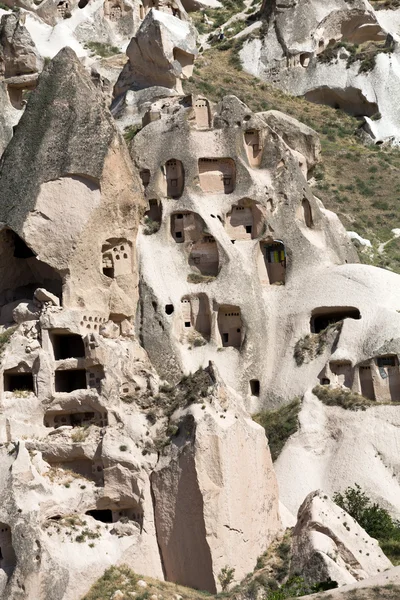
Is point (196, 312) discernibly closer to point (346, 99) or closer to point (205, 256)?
point (205, 256)

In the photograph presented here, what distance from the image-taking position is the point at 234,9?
3568 inches

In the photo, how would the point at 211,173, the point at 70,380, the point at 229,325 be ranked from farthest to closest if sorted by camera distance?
the point at 211,173
the point at 229,325
the point at 70,380

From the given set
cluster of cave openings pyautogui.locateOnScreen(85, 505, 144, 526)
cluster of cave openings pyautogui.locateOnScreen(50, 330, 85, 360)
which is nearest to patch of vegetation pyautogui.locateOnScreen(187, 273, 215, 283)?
cluster of cave openings pyautogui.locateOnScreen(50, 330, 85, 360)

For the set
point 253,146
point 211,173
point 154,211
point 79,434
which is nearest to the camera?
point 79,434

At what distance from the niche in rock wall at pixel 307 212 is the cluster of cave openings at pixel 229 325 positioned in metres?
5.51

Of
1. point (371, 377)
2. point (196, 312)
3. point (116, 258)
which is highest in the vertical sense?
point (116, 258)

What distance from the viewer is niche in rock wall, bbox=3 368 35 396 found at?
39.7 m

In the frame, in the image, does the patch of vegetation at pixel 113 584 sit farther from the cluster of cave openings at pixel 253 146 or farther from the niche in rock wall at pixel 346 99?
the niche in rock wall at pixel 346 99

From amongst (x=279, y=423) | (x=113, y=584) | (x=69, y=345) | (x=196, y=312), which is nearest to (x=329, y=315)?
(x=196, y=312)

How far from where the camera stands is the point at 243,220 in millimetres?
50719

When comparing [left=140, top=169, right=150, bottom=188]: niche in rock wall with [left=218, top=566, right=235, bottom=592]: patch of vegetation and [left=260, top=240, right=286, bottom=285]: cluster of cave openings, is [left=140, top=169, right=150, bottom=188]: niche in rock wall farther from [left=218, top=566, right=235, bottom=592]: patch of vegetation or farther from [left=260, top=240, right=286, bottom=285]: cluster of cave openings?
[left=218, top=566, right=235, bottom=592]: patch of vegetation

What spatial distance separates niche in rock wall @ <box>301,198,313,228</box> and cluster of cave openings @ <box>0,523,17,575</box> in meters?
22.3

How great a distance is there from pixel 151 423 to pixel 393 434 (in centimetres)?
992

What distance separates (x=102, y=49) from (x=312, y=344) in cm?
3478
